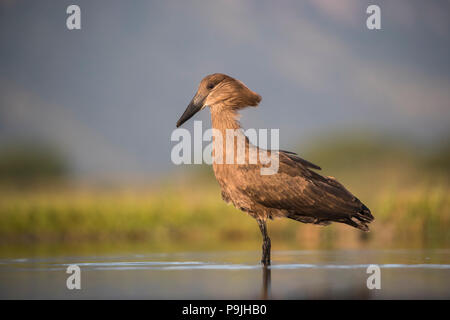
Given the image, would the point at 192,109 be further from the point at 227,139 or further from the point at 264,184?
the point at 264,184

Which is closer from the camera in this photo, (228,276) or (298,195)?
(228,276)

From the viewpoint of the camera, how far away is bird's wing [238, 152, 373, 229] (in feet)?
31.9

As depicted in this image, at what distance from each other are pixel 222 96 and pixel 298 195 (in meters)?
2.00

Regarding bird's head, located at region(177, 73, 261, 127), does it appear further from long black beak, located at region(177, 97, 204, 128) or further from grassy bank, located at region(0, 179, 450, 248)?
grassy bank, located at region(0, 179, 450, 248)

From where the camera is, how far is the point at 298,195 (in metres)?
9.84

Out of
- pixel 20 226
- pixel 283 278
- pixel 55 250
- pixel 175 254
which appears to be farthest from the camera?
pixel 20 226

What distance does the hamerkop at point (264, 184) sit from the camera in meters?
9.77

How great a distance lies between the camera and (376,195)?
18703 mm

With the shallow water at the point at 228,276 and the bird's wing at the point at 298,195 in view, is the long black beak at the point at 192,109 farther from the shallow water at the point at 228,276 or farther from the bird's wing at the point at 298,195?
the shallow water at the point at 228,276

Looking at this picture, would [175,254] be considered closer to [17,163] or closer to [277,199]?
[277,199]

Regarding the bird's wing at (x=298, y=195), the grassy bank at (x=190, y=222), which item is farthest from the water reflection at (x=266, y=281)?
the grassy bank at (x=190, y=222)

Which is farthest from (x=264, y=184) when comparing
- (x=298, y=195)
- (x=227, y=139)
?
(x=227, y=139)
